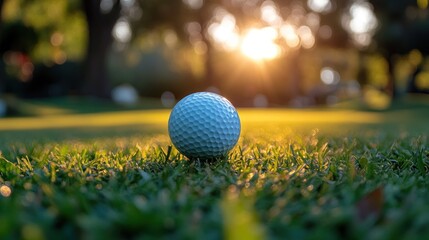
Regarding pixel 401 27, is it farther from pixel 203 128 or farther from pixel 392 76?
pixel 203 128

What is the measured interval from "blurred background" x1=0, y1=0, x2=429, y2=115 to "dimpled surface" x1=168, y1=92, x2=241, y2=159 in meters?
13.9

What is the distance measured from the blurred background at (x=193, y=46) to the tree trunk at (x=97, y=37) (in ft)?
0.14

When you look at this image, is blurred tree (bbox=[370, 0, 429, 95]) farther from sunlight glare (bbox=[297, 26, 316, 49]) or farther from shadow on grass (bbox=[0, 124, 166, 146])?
shadow on grass (bbox=[0, 124, 166, 146])

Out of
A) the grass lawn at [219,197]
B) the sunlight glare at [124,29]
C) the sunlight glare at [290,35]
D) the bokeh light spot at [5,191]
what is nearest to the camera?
the grass lawn at [219,197]

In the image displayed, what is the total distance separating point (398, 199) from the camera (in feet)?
5.37

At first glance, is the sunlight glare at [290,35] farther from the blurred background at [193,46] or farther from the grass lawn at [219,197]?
the grass lawn at [219,197]

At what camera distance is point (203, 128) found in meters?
2.65

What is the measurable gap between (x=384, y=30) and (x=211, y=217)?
80.8 feet

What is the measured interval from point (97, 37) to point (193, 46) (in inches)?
301

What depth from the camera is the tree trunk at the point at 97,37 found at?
19.7m

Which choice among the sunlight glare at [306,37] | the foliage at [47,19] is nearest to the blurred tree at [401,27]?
the sunlight glare at [306,37]

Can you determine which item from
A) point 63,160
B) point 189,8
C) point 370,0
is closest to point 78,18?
point 189,8

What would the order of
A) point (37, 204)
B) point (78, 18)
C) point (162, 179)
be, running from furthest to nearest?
1. point (78, 18)
2. point (162, 179)
3. point (37, 204)

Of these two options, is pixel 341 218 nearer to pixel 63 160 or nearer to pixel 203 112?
pixel 203 112
